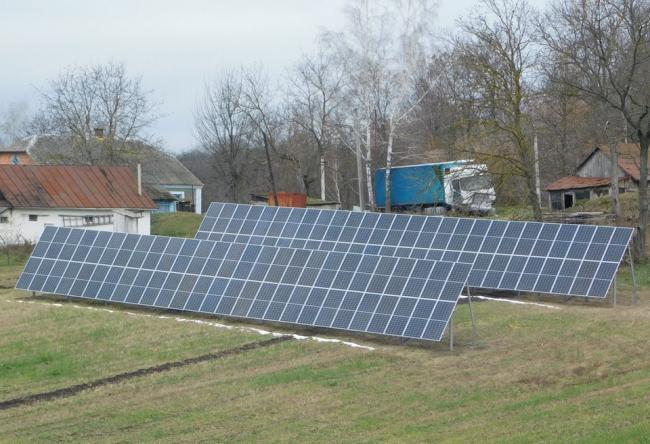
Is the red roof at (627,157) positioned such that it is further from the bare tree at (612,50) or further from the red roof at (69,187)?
the red roof at (69,187)

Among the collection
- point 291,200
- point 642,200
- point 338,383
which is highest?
point 291,200

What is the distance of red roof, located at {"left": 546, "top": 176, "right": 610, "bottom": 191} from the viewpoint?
1897 inches

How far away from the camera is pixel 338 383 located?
1658cm

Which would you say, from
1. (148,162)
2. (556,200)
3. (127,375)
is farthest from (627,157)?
(127,375)

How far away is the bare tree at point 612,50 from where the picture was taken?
3198 centimetres

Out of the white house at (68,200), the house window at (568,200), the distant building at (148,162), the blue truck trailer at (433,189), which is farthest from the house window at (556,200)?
the distant building at (148,162)

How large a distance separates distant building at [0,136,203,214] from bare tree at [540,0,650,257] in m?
32.1

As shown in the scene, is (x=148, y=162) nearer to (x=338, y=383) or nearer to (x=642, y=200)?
(x=642, y=200)

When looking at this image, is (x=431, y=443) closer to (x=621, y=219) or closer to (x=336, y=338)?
(x=336, y=338)

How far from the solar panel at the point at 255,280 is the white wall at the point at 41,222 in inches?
552

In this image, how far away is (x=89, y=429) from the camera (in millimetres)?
13906

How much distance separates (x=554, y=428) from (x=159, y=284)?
14233 mm

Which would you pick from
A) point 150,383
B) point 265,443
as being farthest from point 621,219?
point 265,443

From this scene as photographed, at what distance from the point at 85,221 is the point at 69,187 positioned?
5.96ft
